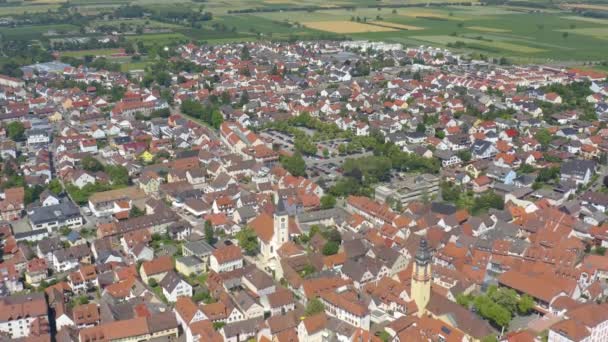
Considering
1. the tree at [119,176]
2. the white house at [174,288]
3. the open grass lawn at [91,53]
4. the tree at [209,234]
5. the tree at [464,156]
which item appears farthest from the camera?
the open grass lawn at [91,53]

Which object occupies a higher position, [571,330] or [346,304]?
[571,330]

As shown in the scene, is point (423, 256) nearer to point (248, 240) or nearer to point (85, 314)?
point (248, 240)

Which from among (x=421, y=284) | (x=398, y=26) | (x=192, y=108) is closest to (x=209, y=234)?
(x=421, y=284)

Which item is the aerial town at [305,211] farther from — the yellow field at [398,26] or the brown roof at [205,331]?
the yellow field at [398,26]

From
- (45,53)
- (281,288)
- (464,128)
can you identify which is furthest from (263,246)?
(45,53)

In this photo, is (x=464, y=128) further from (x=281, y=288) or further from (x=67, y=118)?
(x=67, y=118)

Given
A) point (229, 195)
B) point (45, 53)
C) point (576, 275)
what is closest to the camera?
point (576, 275)

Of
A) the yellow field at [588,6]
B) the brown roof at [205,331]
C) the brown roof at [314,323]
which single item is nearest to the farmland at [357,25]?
the yellow field at [588,6]
